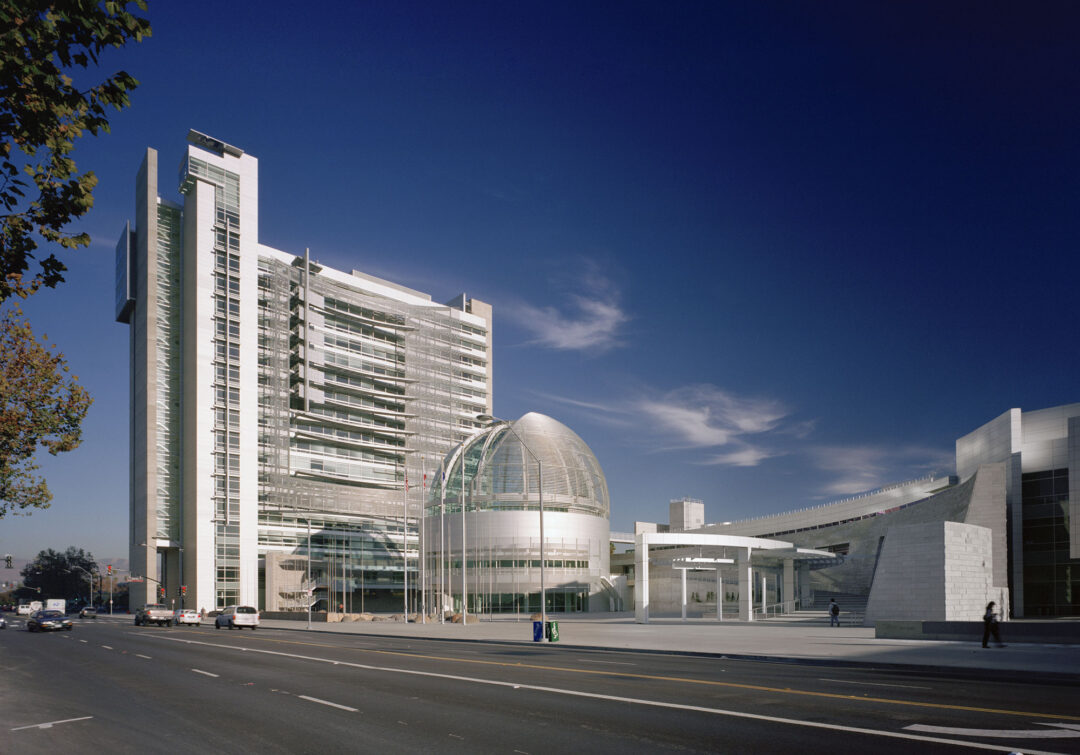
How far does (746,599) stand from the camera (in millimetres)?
49188

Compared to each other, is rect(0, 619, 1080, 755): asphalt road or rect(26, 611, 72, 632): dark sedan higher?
rect(0, 619, 1080, 755): asphalt road

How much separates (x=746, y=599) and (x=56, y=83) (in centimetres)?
4801

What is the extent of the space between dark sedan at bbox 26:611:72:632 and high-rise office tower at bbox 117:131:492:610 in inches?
1336

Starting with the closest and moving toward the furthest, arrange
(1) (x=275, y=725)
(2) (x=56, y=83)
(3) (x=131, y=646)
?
(2) (x=56, y=83), (1) (x=275, y=725), (3) (x=131, y=646)

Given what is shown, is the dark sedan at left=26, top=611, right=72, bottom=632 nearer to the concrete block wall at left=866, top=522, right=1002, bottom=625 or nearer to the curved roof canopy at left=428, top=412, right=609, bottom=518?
the curved roof canopy at left=428, top=412, right=609, bottom=518

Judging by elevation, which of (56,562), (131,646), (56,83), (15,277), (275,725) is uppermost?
(56,83)

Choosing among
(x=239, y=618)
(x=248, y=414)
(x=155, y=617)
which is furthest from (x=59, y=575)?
(x=239, y=618)

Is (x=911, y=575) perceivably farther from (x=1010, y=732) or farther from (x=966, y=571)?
(x=1010, y=732)

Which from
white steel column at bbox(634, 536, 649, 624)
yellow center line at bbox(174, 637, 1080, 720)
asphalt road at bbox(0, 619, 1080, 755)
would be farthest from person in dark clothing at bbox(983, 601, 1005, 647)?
white steel column at bbox(634, 536, 649, 624)

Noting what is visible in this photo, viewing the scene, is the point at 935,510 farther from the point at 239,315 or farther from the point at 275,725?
the point at 239,315

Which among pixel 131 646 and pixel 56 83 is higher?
pixel 56 83

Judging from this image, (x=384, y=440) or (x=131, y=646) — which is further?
(x=384, y=440)

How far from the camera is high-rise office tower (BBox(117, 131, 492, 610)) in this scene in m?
92.1

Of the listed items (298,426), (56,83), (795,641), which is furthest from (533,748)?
(298,426)
